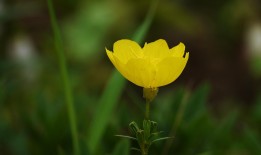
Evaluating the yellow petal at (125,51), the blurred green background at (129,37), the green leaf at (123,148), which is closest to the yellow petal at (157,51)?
the yellow petal at (125,51)

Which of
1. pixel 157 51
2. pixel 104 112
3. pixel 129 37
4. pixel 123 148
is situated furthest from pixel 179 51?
pixel 129 37

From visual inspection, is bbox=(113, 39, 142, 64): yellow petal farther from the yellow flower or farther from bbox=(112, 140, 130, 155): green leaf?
bbox=(112, 140, 130, 155): green leaf

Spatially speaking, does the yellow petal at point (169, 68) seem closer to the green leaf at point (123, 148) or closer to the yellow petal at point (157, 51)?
the yellow petal at point (157, 51)

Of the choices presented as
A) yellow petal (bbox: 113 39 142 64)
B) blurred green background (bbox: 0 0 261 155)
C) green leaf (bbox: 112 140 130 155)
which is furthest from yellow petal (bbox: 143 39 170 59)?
blurred green background (bbox: 0 0 261 155)

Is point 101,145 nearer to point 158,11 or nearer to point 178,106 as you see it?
point 178,106

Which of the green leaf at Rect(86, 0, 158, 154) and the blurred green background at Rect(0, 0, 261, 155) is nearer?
the green leaf at Rect(86, 0, 158, 154)

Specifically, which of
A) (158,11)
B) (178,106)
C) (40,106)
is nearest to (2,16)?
(40,106)
